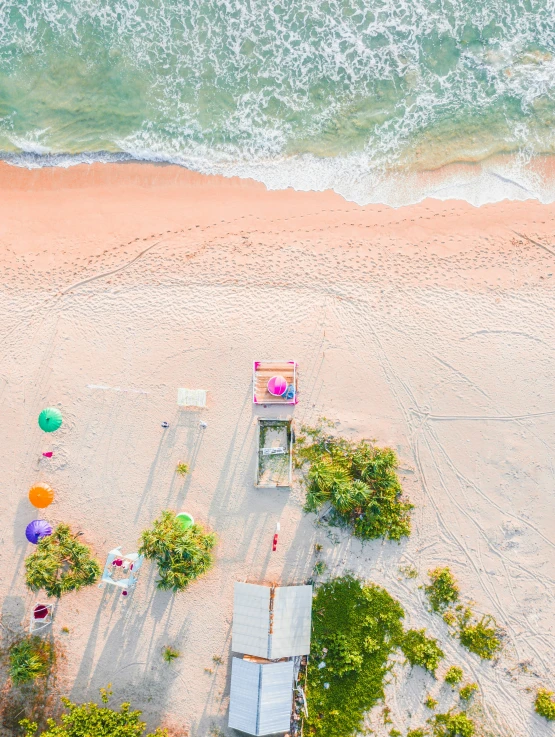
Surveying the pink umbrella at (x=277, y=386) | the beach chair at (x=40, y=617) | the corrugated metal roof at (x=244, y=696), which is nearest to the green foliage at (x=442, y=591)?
the corrugated metal roof at (x=244, y=696)

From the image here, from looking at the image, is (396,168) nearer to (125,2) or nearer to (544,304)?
(544,304)

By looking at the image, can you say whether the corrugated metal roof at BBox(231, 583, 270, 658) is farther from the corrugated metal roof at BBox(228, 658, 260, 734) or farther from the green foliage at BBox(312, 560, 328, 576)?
the green foliage at BBox(312, 560, 328, 576)

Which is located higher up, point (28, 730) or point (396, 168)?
point (396, 168)

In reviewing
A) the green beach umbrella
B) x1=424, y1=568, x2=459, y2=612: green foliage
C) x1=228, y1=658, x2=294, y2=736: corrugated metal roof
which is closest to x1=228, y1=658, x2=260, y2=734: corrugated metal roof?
x1=228, y1=658, x2=294, y2=736: corrugated metal roof

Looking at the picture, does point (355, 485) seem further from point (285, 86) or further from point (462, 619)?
point (285, 86)

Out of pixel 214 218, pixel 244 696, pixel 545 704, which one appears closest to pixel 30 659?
pixel 244 696

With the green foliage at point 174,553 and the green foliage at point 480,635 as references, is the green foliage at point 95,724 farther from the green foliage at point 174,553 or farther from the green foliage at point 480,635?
the green foliage at point 480,635

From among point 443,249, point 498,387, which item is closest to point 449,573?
point 498,387
